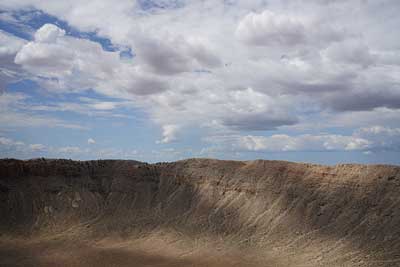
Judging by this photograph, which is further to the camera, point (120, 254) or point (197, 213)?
point (197, 213)

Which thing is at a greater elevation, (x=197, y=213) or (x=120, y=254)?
(x=197, y=213)

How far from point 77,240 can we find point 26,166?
18312mm

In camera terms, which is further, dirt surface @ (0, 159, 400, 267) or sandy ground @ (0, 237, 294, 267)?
dirt surface @ (0, 159, 400, 267)

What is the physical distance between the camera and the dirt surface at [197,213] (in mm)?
45562

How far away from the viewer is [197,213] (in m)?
57.5

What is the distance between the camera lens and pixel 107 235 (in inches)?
2141

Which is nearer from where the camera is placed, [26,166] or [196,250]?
[196,250]

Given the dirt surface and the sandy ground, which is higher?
the dirt surface

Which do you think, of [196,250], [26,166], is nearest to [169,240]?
[196,250]

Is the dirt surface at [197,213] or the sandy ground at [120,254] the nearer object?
the sandy ground at [120,254]

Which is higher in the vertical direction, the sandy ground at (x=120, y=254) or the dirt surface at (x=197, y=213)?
the dirt surface at (x=197, y=213)

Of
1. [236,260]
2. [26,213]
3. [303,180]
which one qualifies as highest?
[303,180]

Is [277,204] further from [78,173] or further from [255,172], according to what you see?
[78,173]

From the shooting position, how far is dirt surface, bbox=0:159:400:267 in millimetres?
45562
